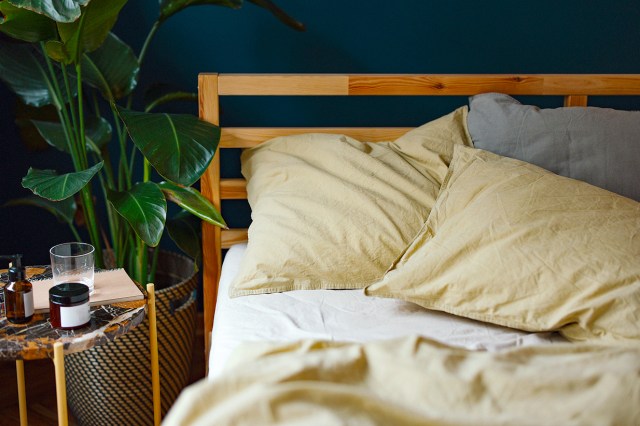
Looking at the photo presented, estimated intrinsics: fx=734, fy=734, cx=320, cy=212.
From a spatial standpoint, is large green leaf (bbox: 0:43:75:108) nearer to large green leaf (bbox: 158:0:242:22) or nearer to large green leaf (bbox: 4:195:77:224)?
large green leaf (bbox: 4:195:77:224)

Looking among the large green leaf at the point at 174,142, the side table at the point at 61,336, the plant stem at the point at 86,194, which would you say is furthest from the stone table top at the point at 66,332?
the plant stem at the point at 86,194

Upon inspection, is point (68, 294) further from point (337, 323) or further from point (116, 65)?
point (116, 65)

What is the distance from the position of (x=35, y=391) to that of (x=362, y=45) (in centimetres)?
141

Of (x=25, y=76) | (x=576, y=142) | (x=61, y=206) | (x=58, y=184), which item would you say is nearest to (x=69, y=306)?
Result: (x=58, y=184)

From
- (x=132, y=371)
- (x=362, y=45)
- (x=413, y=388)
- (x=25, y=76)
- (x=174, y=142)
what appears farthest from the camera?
(x=362, y=45)

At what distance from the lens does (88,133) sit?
1982 mm

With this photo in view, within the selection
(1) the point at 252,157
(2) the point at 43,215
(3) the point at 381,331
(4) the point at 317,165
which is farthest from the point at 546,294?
(2) the point at 43,215

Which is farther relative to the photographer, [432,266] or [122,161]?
[122,161]

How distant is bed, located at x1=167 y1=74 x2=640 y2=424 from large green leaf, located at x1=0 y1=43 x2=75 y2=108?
16.9 inches

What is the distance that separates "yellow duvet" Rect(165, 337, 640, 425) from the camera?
0.95 m

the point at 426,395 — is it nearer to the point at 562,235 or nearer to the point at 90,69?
the point at 562,235

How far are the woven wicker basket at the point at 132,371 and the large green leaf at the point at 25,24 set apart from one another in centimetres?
68

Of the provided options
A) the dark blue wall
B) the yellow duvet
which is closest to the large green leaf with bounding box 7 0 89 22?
the dark blue wall

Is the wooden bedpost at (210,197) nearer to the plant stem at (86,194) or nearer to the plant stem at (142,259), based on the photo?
the plant stem at (142,259)
